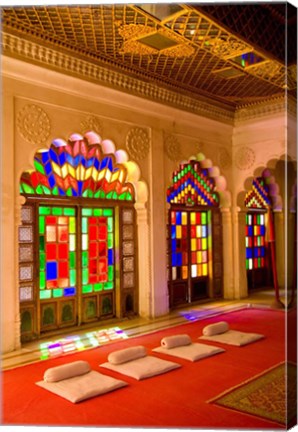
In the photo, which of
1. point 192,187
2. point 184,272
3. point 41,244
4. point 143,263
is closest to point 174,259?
point 184,272

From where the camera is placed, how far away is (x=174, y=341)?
5055 mm

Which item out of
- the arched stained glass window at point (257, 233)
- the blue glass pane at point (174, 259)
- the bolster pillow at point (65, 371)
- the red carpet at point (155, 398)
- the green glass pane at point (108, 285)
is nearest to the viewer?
the red carpet at point (155, 398)

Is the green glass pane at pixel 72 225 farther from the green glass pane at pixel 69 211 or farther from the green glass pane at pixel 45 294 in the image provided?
the green glass pane at pixel 45 294

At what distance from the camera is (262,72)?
6215 mm

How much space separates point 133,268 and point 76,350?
80.3 inches

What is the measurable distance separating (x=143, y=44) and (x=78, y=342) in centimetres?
341

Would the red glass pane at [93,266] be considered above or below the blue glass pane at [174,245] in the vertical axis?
below

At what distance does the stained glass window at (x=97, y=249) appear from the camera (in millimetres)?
6379

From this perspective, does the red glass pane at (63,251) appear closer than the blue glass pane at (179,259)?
Yes

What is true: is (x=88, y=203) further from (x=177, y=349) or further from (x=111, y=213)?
(x=177, y=349)

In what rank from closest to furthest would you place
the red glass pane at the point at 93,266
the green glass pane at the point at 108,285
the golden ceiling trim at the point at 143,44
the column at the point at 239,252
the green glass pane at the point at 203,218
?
the golden ceiling trim at the point at 143,44
the red glass pane at the point at 93,266
the green glass pane at the point at 108,285
the green glass pane at the point at 203,218
the column at the point at 239,252

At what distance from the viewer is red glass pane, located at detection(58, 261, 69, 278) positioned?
6.04 meters

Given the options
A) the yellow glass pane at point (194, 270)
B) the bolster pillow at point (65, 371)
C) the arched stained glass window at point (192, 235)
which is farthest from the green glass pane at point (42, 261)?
the yellow glass pane at point (194, 270)

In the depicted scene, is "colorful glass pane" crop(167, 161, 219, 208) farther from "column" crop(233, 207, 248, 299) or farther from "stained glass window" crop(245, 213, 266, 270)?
"stained glass window" crop(245, 213, 266, 270)
